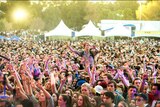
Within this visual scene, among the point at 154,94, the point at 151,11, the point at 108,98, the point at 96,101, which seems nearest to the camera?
the point at 108,98

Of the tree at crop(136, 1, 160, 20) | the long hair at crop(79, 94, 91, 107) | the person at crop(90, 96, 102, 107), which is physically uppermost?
the tree at crop(136, 1, 160, 20)

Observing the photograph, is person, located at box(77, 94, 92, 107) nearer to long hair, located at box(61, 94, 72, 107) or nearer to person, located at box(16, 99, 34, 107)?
long hair, located at box(61, 94, 72, 107)

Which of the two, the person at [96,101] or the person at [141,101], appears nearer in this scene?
the person at [141,101]

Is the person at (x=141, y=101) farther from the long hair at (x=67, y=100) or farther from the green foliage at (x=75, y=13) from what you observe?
the green foliage at (x=75, y=13)

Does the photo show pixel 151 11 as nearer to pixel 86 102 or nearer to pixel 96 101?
pixel 96 101

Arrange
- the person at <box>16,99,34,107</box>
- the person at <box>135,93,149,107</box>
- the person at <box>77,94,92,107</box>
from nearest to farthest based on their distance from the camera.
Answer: the person at <box>16,99,34,107</box> → the person at <box>77,94,92,107</box> → the person at <box>135,93,149,107</box>

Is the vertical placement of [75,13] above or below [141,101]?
above

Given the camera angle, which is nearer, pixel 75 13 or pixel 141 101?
pixel 141 101

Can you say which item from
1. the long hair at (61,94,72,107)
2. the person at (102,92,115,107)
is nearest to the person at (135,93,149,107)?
the person at (102,92,115,107)

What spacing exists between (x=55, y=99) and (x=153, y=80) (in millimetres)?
2867

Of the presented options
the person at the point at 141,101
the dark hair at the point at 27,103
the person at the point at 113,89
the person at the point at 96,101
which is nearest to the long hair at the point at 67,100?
the person at the point at 96,101

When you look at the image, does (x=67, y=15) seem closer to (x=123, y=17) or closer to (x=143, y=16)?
(x=123, y=17)

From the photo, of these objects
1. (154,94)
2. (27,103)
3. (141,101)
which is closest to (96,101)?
(141,101)

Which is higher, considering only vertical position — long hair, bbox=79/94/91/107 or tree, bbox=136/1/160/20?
tree, bbox=136/1/160/20
